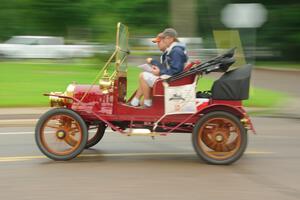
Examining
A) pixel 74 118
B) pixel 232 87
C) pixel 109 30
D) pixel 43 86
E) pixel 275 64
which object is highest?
pixel 109 30

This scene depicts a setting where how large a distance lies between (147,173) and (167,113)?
0.97m

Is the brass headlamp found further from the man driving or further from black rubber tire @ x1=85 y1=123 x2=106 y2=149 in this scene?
black rubber tire @ x1=85 y1=123 x2=106 y2=149

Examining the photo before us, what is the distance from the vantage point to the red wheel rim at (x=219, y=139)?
301 inches

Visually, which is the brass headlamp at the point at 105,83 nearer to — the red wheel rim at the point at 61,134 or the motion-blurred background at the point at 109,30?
the red wheel rim at the point at 61,134

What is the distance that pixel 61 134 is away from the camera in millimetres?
7750

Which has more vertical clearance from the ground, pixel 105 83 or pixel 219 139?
pixel 105 83

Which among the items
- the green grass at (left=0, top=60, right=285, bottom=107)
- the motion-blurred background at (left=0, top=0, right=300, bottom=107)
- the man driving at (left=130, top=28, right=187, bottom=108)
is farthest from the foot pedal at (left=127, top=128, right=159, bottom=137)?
the motion-blurred background at (left=0, top=0, right=300, bottom=107)

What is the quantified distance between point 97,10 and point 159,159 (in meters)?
29.2

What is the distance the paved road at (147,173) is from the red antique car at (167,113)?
278mm

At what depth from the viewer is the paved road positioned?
6.16 metres

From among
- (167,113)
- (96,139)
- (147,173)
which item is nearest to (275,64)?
(96,139)

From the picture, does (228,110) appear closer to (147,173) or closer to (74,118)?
(147,173)

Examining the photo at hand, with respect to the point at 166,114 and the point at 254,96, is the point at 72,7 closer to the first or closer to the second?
the point at 254,96

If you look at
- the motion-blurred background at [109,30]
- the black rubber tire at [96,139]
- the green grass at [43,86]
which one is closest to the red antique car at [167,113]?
the black rubber tire at [96,139]
